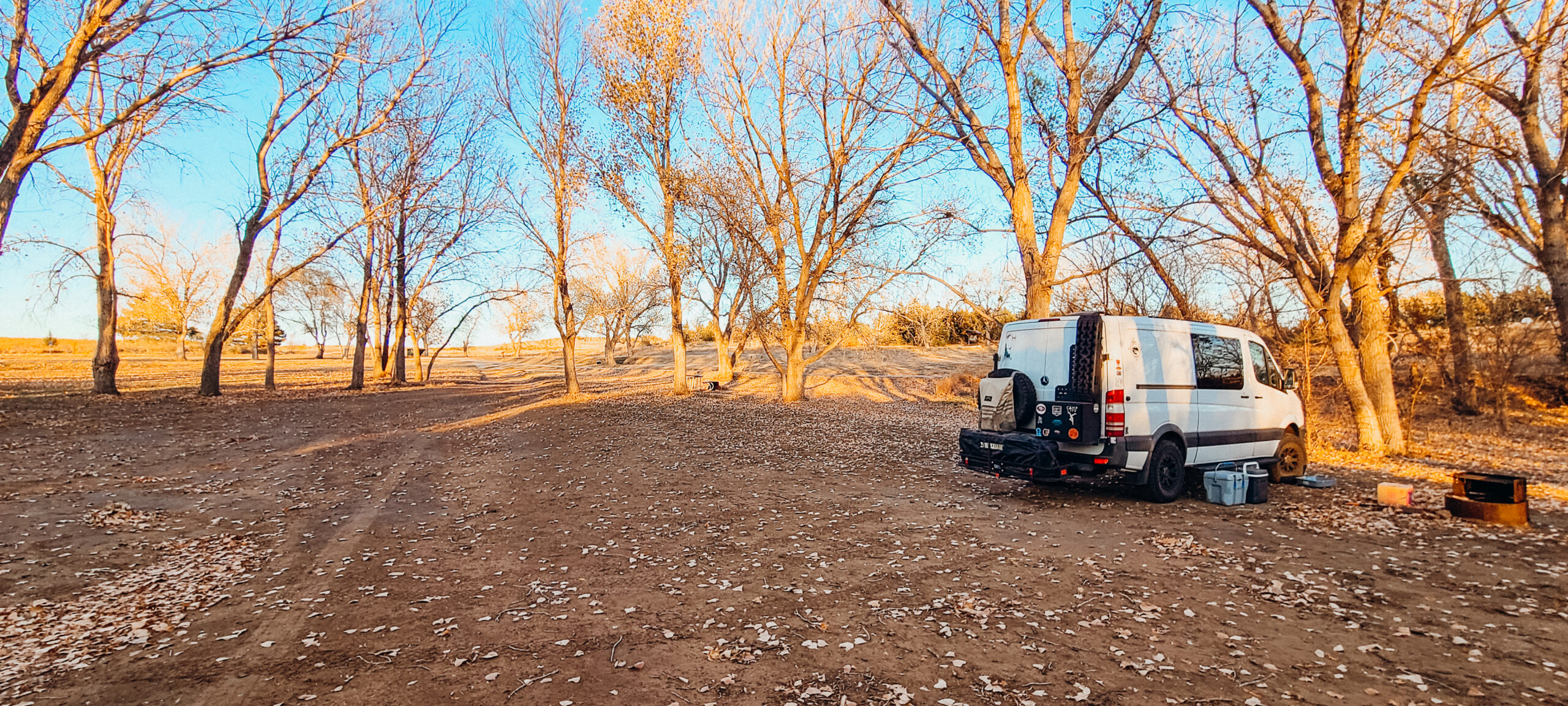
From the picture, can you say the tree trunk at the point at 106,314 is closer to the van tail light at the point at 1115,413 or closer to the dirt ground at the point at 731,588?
the dirt ground at the point at 731,588

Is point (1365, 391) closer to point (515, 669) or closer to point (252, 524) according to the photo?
point (515, 669)

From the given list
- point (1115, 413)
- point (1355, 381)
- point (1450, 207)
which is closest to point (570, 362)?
point (1115, 413)

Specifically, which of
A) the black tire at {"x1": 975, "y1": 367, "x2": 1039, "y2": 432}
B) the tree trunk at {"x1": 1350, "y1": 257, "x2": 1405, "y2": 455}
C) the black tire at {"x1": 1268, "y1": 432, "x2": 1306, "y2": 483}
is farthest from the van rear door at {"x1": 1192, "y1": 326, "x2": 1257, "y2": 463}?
the tree trunk at {"x1": 1350, "y1": 257, "x2": 1405, "y2": 455}

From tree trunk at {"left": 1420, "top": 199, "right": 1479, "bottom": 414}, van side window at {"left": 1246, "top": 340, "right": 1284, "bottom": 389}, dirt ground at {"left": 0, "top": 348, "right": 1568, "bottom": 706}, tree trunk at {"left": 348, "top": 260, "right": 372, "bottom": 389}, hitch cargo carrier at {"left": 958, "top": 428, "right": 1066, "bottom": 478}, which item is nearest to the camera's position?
dirt ground at {"left": 0, "top": 348, "right": 1568, "bottom": 706}

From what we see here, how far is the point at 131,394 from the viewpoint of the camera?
2159cm

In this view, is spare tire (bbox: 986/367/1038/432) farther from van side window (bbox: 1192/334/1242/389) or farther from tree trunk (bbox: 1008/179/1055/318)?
tree trunk (bbox: 1008/179/1055/318)

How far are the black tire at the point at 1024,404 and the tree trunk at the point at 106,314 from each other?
26.5 meters

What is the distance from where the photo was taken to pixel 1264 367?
33.6ft

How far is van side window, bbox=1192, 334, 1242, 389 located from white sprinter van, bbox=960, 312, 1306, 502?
18 mm

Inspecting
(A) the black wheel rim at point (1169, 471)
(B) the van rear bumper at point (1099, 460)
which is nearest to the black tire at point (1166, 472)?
(A) the black wheel rim at point (1169, 471)

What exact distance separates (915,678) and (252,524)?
8.46 meters

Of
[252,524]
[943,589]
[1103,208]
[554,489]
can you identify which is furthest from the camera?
[1103,208]

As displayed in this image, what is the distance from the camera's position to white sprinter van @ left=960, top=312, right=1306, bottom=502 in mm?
8422

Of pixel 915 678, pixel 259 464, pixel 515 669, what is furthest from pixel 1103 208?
pixel 259 464
